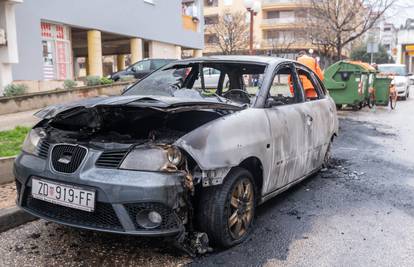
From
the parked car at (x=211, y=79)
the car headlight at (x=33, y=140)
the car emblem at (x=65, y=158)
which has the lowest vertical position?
the car emblem at (x=65, y=158)

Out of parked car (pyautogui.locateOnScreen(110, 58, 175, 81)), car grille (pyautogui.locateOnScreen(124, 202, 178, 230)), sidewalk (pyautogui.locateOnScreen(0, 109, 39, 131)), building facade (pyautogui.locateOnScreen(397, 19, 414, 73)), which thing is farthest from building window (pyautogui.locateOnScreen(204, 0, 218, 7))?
car grille (pyautogui.locateOnScreen(124, 202, 178, 230))

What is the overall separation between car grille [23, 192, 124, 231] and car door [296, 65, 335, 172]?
269 centimetres

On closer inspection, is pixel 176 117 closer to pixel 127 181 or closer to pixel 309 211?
pixel 127 181

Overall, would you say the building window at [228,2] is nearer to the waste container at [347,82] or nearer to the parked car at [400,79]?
the parked car at [400,79]

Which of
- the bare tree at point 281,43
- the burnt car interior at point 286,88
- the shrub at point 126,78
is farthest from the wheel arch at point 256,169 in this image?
the bare tree at point 281,43

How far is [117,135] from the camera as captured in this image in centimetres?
344

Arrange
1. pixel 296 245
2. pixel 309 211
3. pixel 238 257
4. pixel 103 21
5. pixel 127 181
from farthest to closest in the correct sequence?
1. pixel 103 21
2. pixel 309 211
3. pixel 296 245
4. pixel 238 257
5. pixel 127 181

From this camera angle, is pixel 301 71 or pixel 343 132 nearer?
pixel 301 71

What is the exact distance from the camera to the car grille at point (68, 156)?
3.14 meters

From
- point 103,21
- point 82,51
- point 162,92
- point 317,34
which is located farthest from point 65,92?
point 317,34

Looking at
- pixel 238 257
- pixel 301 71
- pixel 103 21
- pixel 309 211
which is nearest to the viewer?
pixel 238 257

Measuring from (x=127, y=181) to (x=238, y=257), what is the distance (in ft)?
3.58

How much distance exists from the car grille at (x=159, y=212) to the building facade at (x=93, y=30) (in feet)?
42.6

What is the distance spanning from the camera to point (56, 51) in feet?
56.2
